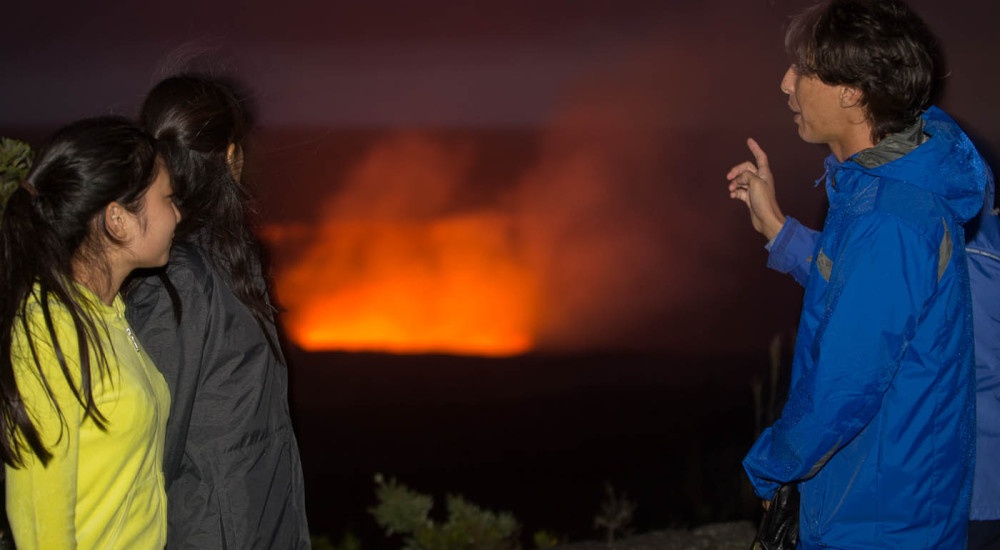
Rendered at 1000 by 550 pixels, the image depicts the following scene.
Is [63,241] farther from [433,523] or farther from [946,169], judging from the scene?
[433,523]

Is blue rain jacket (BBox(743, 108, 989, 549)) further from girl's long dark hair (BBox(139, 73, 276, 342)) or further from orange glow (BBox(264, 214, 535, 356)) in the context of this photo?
orange glow (BBox(264, 214, 535, 356))

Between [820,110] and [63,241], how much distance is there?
3.89 feet

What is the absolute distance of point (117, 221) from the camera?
1326 mm

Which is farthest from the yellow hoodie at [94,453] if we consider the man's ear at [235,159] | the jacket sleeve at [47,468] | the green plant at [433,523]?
the green plant at [433,523]

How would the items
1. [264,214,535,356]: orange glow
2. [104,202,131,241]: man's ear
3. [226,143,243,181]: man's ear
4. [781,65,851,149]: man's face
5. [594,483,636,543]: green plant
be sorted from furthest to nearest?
[594,483,636,543]: green plant < [264,214,535,356]: orange glow < [226,143,243,181]: man's ear < [781,65,851,149]: man's face < [104,202,131,241]: man's ear

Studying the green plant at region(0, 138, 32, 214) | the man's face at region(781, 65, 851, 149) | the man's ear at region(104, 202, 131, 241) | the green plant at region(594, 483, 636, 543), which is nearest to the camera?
the man's ear at region(104, 202, 131, 241)

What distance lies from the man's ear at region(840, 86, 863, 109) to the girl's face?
3.53 ft

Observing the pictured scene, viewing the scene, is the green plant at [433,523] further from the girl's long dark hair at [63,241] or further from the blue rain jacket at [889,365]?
the girl's long dark hair at [63,241]

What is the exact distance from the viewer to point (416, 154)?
3.76m

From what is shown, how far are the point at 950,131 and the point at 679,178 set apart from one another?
256 centimetres

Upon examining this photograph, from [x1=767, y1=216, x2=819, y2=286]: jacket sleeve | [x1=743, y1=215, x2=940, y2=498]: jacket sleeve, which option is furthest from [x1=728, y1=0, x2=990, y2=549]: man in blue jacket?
[x1=767, y1=216, x2=819, y2=286]: jacket sleeve

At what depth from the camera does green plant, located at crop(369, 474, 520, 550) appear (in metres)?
3.82

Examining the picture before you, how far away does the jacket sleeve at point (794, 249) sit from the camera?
1.76m

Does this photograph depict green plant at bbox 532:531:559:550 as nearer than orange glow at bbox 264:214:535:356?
No
